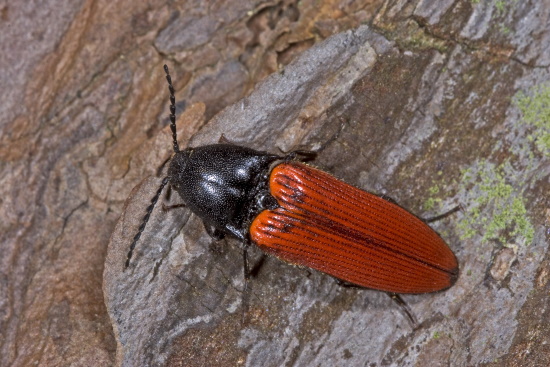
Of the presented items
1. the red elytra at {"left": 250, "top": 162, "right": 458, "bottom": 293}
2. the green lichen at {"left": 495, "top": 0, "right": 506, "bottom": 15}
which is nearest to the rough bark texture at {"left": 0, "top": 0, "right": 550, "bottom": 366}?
the green lichen at {"left": 495, "top": 0, "right": 506, "bottom": 15}

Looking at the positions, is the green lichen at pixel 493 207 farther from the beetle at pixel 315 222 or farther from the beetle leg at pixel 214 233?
the beetle leg at pixel 214 233

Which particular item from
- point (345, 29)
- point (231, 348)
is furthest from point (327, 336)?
point (345, 29)

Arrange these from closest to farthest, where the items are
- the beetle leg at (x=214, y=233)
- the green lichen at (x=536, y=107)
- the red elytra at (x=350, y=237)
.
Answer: the beetle leg at (x=214, y=233) → the red elytra at (x=350, y=237) → the green lichen at (x=536, y=107)

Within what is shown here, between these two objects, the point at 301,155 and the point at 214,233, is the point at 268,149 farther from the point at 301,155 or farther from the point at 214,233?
the point at 214,233

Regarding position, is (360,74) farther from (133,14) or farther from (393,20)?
(133,14)

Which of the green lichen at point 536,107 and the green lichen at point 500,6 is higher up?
the green lichen at point 500,6

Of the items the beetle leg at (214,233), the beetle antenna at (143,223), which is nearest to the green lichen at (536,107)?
the beetle leg at (214,233)
